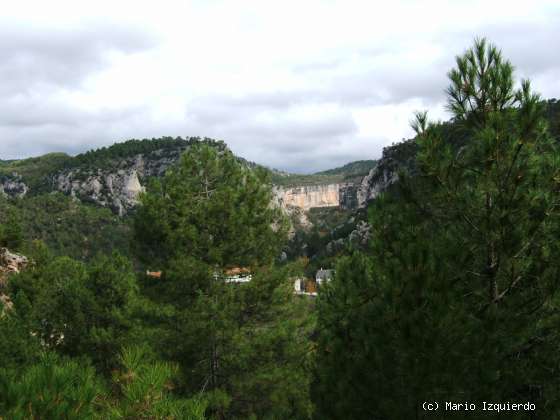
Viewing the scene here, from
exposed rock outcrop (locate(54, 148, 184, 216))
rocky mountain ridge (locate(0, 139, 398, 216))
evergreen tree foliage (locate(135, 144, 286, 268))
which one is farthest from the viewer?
exposed rock outcrop (locate(54, 148, 184, 216))

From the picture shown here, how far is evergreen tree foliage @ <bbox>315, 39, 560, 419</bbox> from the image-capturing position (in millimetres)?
5082

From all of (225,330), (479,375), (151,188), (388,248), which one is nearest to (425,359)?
(479,375)

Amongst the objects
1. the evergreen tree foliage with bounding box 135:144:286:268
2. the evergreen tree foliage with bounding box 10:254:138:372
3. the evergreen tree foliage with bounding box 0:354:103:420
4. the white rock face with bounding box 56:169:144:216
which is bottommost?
the evergreen tree foliage with bounding box 10:254:138:372

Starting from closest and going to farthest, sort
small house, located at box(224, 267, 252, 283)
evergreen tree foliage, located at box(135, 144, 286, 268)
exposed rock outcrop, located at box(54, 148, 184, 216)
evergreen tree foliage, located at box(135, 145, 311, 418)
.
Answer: evergreen tree foliage, located at box(135, 145, 311, 418) < evergreen tree foliage, located at box(135, 144, 286, 268) < small house, located at box(224, 267, 252, 283) < exposed rock outcrop, located at box(54, 148, 184, 216)

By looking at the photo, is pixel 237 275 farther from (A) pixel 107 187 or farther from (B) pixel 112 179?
(B) pixel 112 179

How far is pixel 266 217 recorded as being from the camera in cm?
1330

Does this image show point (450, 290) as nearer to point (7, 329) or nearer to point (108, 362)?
point (7, 329)

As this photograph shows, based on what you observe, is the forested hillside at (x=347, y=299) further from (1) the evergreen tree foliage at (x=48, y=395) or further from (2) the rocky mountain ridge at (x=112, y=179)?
(2) the rocky mountain ridge at (x=112, y=179)

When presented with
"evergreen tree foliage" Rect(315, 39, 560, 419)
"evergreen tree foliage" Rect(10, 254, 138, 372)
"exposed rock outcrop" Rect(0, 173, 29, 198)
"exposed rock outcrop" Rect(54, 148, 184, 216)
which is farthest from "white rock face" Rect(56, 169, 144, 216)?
"evergreen tree foliage" Rect(315, 39, 560, 419)

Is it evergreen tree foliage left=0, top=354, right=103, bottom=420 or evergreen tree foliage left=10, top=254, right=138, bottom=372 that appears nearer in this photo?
evergreen tree foliage left=0, top=354, right=103, bottom=420

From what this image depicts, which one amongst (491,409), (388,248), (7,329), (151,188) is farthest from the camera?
(151,188)

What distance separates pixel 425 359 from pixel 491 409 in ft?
3.14

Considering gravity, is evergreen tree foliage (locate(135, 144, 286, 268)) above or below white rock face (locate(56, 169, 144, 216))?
below

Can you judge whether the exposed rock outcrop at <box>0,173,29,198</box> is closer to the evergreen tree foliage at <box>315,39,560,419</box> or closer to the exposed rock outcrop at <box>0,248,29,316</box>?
the exposed rock outcrop at <box>0,248,29,316</box>
